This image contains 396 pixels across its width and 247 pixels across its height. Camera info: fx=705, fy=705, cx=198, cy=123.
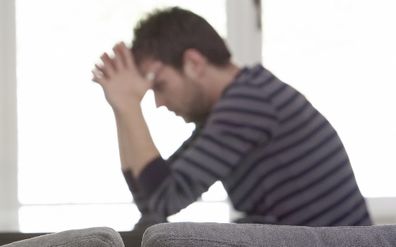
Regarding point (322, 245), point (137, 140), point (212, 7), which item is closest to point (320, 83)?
point (212, 7)

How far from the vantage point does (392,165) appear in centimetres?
214

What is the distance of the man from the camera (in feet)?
4.49

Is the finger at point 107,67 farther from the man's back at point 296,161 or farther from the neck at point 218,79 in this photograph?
the man's back at point 296,161

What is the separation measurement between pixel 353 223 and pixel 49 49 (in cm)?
116

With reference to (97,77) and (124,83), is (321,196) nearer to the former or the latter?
(124,83)

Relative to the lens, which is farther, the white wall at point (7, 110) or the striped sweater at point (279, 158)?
the white wall at point (7, 110)

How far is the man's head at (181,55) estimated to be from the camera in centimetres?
172

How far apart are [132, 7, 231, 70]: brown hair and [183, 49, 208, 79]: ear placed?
0.01 m

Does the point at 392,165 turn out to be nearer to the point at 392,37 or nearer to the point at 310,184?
the point at 392,37

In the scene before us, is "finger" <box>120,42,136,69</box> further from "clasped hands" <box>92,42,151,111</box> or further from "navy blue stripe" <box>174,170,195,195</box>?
"navy blue stripe" <box>174,170,195,195</box>

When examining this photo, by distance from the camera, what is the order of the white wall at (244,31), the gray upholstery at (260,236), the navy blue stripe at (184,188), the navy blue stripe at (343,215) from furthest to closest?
the white wall at (244,31), the navy blue stripe at (184,188), the navy blue stripe at (343,215), the gray upholstery at (260,236)

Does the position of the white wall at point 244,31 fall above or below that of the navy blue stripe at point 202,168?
above

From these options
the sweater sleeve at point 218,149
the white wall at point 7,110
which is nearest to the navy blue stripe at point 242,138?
the sweater sleeve at point 218,149

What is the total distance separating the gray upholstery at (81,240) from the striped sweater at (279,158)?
0.59 m
